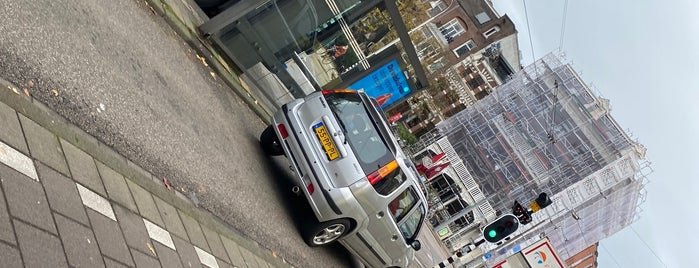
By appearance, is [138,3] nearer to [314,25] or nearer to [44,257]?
[314,25]

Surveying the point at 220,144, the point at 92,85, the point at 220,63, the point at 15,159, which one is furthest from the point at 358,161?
the point at 15,159

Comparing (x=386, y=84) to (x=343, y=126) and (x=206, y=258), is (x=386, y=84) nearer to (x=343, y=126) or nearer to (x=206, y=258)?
(x=343, y=126)

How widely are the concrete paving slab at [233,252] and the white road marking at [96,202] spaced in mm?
2372

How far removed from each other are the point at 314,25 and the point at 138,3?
12.5 ft

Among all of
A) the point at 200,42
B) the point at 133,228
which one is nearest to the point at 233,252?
the point at 133,228

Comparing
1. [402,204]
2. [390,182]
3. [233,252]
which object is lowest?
[402,204]

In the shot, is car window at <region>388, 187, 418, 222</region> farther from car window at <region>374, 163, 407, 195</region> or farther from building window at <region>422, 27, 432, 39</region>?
building window at <region>422, 27, 432, 39</region>

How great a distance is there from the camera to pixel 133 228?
604 cm

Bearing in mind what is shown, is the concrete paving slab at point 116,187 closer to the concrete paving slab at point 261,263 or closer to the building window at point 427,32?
the concrete paving slab at point 261,263

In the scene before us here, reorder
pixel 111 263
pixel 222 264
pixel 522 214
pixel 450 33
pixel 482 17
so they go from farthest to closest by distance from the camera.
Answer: pixel 482 17, pixel 450 33, pixel 522 214, pixel 222 264, pixel 111 263

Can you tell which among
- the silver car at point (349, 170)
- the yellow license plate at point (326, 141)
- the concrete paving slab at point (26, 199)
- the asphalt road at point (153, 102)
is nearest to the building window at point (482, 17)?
the silver car at point (349, 170)

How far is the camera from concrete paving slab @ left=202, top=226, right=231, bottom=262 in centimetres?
768

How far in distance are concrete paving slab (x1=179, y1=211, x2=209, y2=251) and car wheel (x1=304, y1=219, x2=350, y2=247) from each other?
10.9 ft

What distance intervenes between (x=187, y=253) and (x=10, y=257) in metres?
2.60
